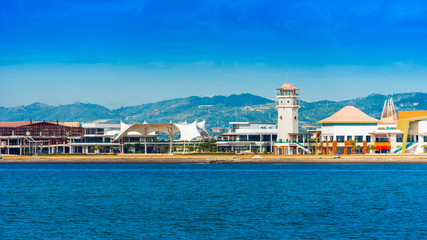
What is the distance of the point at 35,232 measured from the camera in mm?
35312

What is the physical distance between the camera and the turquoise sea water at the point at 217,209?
35062 millimetres

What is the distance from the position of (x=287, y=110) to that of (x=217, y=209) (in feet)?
261

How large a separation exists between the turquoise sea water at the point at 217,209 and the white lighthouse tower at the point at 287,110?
→ 5249 cm

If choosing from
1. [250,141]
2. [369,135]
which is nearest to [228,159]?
[369,135]

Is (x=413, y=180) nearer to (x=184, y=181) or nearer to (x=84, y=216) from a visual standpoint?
(x=184, y=181)

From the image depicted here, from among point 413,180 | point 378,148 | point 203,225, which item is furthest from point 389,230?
point 378,148

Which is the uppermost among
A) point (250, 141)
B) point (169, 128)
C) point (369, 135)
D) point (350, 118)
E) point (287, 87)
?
point (287, 87)

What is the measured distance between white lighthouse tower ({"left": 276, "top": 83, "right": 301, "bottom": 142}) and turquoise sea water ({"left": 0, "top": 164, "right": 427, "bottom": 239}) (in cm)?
5249

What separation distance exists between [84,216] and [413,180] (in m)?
40.6

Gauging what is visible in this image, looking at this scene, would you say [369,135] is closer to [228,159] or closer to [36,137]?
[228,159]

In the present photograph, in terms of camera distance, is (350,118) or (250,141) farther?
(250,141)

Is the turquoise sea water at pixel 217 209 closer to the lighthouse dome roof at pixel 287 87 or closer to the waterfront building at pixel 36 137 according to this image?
the lighthouse dome roof at pixel 287 87

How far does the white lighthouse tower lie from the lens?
12175 centimetres

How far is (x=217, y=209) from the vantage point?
44.3 metres
